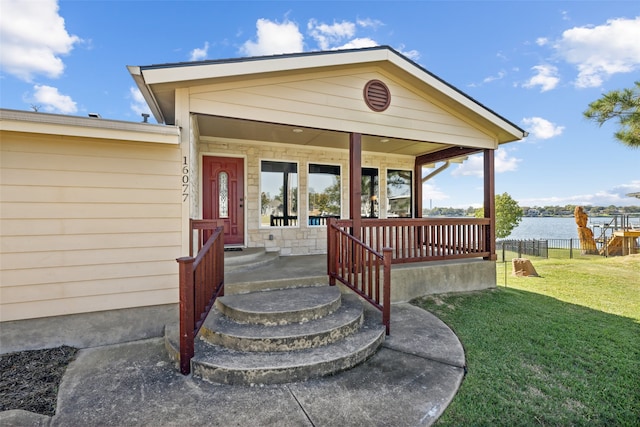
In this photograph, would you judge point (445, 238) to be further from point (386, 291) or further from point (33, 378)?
point (33, 378)

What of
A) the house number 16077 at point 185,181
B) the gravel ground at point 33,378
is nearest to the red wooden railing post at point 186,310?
the gravel ground at point 33,378

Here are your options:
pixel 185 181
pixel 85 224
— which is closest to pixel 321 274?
pixel 185 181

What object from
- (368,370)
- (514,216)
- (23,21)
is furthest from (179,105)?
(514,216)

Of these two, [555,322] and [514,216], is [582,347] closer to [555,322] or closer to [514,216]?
[555,322]

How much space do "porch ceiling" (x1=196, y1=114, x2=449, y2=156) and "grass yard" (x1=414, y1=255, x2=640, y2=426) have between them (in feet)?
11.8

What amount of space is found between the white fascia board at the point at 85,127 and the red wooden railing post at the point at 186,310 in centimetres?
180

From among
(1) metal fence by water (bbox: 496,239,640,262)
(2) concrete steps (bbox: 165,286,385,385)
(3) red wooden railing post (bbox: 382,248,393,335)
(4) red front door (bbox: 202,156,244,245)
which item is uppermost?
(4) red front door (bbox: 202,156,244,245)

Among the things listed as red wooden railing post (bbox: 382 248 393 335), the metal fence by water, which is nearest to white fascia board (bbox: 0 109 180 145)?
red wooden railing post (bbox: 382 248 393 335)

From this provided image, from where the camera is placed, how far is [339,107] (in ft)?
15.8

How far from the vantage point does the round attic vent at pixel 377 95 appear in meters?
5.03

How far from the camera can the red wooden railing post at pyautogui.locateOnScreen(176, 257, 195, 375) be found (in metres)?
2.63

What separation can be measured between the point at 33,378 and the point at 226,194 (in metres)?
4.15

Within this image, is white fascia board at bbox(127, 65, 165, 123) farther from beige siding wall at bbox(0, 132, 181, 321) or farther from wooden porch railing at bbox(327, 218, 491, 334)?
wooden porch railing at bbox(327, 218, 491, 334)

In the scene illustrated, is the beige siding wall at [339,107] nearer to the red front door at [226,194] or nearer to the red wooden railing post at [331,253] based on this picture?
the red wooden railing post at [331,253]
